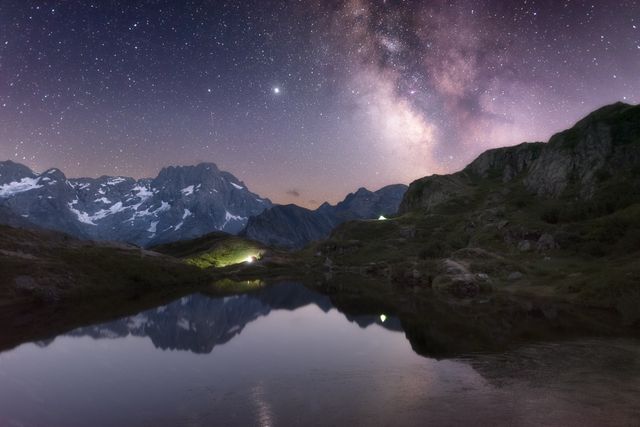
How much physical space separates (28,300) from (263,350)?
224 feet

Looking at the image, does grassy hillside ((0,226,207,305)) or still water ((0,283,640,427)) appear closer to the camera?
still water ((0,283,640,427))

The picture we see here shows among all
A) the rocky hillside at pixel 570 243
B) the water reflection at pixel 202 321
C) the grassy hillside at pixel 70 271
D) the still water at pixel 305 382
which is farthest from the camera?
the grassy hillside at pixel 70 271

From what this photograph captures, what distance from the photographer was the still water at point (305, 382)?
82.9 ft

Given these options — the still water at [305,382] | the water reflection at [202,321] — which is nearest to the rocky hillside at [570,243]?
the still water at [305,382]

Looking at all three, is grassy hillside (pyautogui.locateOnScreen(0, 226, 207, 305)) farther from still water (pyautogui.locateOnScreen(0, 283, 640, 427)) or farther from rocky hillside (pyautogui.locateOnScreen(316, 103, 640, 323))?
rocky hillside (pyautogui.locateOnScreen(316, 103, 640, 323))

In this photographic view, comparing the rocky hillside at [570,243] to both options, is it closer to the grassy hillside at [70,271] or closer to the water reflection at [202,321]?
the water reflection at [202,321]

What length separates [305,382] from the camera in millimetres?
33469

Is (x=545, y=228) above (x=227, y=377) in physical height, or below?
above

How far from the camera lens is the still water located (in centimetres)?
2528

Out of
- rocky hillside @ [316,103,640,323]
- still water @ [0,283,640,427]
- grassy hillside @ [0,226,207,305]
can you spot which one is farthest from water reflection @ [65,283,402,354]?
rocky hillside @ [316,103,640,323]

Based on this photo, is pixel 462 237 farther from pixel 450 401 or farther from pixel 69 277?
pixel 450 401

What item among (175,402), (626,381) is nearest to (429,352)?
(626,381)

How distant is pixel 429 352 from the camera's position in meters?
43.0

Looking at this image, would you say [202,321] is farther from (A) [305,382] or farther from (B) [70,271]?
(B) [70,271]
